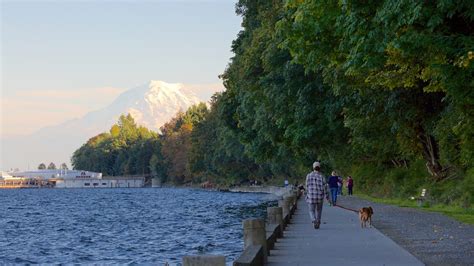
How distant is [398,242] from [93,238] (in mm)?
18854

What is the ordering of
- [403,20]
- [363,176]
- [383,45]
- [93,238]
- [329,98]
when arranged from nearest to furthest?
1. [403,20]
2. [383,45]
3. [93,238]
4. [329,98]
5. [363,176]

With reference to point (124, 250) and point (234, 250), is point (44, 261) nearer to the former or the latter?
point (124, 250)

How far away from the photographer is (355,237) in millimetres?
20156

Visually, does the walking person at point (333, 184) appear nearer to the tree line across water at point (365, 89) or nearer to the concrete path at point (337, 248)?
the tree line across water at point (365, 89)

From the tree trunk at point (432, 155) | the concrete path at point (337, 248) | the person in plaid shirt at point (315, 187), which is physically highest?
the tree trunk at point (432, 155)

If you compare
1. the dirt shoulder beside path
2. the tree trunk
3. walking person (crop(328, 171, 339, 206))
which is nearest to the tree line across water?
the tree trunk

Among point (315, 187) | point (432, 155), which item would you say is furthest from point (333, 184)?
point (315, 187)

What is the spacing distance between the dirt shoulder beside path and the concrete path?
14.3 inches

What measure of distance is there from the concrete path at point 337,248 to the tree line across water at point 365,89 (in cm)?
382

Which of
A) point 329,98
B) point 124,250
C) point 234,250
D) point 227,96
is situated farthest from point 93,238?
point 227,96

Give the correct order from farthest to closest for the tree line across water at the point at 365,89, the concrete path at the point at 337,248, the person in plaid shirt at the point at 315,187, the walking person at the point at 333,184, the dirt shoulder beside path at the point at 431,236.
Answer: the walking person at the point at 333,184 < the person in plaid shirt at the point at 315,187 < the tree line across water at the point at 365,89 < the dirt shoulder beside path at the point at 431,236 < the concrete path at the point at 337,248

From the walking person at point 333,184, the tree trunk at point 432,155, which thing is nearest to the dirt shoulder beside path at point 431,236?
the walking person at point 333,184

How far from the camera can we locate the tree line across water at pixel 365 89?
1597cm

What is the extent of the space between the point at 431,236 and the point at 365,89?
971cm
